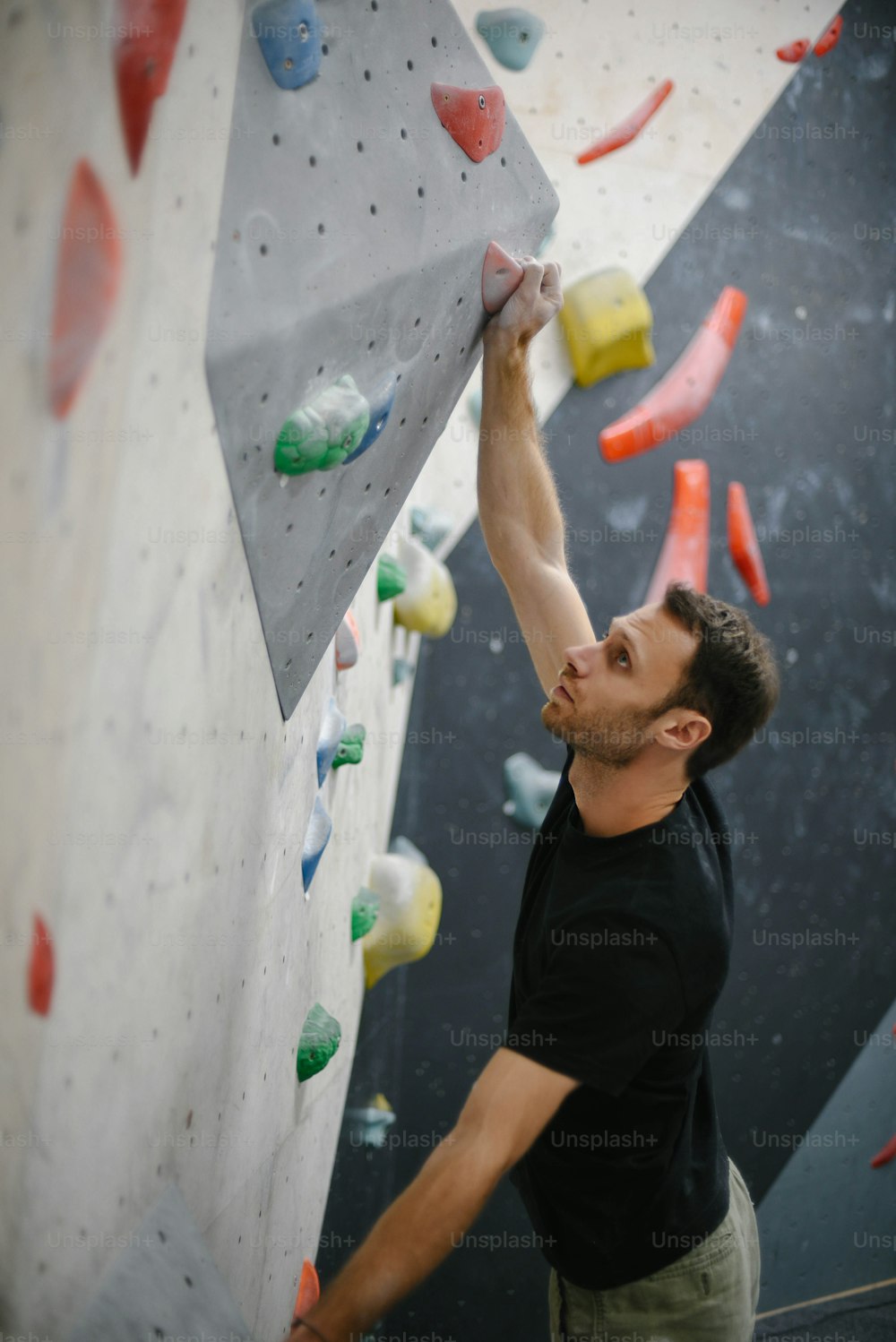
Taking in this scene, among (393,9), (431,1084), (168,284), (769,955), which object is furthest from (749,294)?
(168,284)

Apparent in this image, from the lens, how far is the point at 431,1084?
258cm

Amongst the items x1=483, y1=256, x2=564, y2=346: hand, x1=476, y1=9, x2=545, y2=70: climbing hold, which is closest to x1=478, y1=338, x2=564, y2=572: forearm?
x1=483, y1=256, x2=564, y2=346: hand

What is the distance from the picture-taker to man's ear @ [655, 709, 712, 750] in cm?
136

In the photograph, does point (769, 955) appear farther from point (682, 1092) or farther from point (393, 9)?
point (393, 9)

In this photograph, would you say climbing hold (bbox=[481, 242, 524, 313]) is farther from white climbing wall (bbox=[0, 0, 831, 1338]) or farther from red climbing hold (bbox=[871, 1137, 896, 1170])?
red climbing hold (bbox=[871, 1137, 896, 1170])

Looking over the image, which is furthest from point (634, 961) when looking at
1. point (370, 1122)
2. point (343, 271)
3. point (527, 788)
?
point (370, 1122)

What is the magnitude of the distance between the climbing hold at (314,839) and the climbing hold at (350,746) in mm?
179

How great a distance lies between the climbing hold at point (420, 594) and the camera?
7.47 feet

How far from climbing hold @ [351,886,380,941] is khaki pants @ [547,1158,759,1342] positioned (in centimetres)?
78

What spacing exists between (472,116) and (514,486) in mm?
549

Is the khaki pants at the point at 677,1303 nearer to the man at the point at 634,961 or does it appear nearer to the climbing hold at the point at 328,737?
the man at the point at 634,961

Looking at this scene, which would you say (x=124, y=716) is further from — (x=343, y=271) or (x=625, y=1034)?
(x=625, y=1034)

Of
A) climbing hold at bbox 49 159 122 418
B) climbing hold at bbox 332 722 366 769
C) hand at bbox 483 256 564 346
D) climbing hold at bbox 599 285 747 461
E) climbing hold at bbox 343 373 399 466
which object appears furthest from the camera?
climbing hold at bbox 599 285 747 461

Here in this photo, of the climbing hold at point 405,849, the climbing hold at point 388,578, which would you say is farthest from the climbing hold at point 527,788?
the climbing hold at point 388,578
